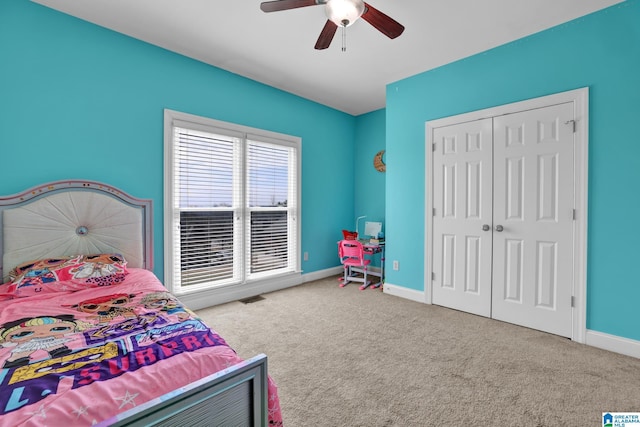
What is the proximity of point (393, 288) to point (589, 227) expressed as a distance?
2.12 m

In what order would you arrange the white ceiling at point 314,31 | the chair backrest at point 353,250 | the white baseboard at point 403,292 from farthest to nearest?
the chair backrest at point 353,250
the white baseboard at point 403,292
the white ceiling at point 314,31

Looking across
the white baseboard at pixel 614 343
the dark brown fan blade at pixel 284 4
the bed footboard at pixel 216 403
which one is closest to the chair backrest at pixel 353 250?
the white baseboard at pixel 614 343

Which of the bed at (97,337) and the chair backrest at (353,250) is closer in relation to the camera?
the bed at (97,337)

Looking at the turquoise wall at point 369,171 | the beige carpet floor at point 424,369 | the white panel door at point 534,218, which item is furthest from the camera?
the turquoise wall at point 369,171

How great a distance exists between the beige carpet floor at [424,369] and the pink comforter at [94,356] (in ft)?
2.57

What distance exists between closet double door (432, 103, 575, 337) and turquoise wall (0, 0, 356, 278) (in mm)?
2592

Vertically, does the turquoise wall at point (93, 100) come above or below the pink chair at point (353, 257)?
above

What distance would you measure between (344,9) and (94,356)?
91.9 inches

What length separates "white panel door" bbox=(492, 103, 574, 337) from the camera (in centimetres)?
261

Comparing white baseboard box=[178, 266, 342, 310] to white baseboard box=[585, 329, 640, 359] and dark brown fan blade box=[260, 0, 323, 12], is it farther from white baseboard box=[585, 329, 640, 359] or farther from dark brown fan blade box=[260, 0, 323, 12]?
white baseboard box=[585, 329, 640, 359]

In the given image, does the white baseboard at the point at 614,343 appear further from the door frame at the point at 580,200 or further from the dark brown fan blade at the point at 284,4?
the dark brown fan blade at the point at 284,4

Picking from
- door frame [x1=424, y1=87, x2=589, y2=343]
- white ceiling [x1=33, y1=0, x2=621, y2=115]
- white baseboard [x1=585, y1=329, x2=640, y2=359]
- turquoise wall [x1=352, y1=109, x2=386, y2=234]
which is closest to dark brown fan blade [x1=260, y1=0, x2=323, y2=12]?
white ceiling [x1=33, y1=0, x2=621, y2=115]

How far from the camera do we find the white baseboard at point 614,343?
2.30 meters

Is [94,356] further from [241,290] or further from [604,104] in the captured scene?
[604,104]
